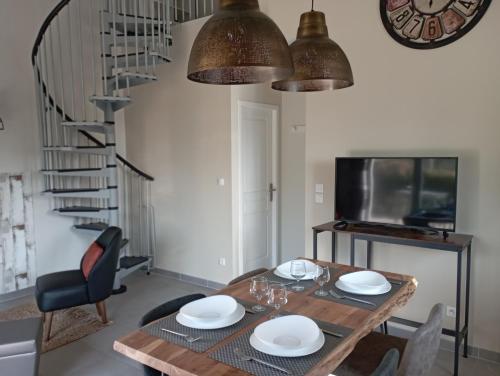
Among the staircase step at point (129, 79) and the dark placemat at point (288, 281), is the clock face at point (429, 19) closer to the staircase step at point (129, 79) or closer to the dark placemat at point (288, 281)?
the dark placemat at point (288, 281)

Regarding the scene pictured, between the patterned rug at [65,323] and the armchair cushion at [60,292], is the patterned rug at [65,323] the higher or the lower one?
the lower one

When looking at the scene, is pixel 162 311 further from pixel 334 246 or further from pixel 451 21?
pixel 451 21

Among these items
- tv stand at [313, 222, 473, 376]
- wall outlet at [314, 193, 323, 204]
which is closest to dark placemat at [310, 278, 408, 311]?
tv stand at [313, 222, 473, 376]

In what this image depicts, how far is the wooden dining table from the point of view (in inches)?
53.8

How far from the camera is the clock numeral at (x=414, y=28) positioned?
302cm

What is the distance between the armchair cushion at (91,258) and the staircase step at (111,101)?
4.70 feet

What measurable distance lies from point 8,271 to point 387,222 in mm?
3905

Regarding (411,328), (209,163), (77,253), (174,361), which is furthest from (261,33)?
(77,253)

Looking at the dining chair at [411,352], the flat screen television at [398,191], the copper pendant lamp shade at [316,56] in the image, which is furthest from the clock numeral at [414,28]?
the dining chair at [411,352]

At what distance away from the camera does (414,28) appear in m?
3.05

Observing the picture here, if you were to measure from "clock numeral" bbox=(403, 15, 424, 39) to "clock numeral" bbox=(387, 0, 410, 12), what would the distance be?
5.7 inches

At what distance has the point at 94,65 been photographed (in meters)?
4.82

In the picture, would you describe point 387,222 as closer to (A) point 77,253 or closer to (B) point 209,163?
(B) point 209,163

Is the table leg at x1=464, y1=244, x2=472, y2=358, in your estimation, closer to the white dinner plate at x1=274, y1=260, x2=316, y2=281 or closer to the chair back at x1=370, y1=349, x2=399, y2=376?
the white dinner plate at x1=274, y1=260, x2=316, y2=281
